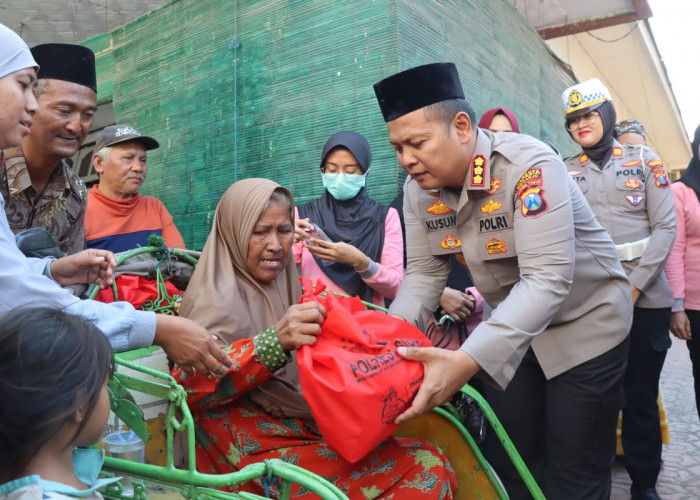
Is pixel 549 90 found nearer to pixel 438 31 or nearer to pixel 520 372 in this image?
pixel 438 31

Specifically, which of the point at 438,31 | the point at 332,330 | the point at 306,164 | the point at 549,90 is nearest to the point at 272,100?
the point at 306,164

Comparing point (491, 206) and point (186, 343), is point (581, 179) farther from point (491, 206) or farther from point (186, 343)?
point (186, 343)

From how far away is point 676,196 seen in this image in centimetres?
369

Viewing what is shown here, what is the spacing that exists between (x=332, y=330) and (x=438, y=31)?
10.6ft

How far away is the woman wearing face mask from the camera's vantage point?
3.21 m

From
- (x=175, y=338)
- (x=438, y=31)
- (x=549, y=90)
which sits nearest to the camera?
(x=175, y=338)

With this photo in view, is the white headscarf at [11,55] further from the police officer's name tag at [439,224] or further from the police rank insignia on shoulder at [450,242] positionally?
the police rank insignia on shoulder at [450,242]

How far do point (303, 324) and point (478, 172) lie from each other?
792 mm

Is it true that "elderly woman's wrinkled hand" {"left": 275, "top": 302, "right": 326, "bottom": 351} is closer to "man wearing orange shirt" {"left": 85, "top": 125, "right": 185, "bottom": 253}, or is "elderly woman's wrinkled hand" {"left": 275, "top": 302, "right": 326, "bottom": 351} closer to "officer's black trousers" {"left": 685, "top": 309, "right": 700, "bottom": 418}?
"man wearing orange shirt" {"left": 85, "top": 125, "right": 185, "bottom": 253}

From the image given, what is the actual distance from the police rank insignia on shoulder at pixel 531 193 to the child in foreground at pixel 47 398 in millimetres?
1294

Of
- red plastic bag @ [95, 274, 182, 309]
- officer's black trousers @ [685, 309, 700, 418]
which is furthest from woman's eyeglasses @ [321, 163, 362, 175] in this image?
officer's black trousers @ [685, 309, 700, 418]

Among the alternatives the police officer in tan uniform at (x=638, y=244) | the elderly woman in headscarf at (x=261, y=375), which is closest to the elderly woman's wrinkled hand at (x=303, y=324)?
the elderly woman in headscarf at (x=261, y=375)

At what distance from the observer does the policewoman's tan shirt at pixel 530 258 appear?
69.9 inches

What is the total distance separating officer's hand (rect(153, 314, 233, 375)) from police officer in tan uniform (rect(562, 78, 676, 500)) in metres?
2.37
